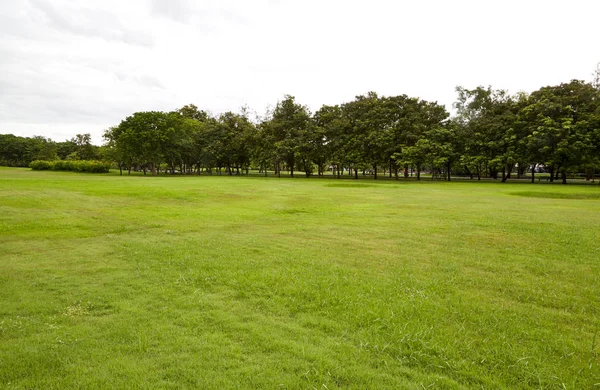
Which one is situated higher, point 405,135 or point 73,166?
point 405,135

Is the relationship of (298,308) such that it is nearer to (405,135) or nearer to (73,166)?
(405,135)

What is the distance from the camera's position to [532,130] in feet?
137

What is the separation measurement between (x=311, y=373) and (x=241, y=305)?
2.20 meters

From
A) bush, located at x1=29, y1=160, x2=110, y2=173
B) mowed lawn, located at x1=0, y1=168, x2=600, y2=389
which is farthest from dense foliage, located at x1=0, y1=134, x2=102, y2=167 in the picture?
mowed lawn, located at x1=0, y1=168, x2=600, y2=389

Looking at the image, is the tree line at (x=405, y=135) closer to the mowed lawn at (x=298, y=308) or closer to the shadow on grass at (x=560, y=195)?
the shadow on grass at (x=560, y=195)

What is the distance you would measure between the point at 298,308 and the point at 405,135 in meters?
49.2

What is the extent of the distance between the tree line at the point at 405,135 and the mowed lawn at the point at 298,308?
120 ft

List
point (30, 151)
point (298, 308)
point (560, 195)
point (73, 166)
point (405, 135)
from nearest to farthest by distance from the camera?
point (298, 308)
point (560, 195)
point (405, 135)
point (73, 166)
point (30, 151)

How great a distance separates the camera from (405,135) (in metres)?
50.7

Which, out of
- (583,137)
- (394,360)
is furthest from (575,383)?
(583,137)

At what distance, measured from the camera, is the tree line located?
4072 centimetres

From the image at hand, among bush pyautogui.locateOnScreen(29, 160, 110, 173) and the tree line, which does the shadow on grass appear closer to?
the tree line

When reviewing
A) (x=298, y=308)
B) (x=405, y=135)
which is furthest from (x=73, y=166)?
(x=298, y=308)

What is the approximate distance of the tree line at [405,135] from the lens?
40719mm
